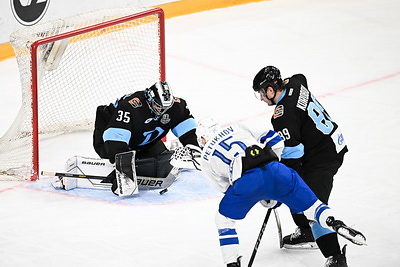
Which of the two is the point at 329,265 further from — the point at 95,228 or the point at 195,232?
the point at 95,228

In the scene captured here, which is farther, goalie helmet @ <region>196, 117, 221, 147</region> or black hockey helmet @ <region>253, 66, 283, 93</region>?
black hockey helmet @ <region>253, 66, 283, 93</region>

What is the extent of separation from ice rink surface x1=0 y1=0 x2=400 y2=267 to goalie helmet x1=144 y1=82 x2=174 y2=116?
61cm

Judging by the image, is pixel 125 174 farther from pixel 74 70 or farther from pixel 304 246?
pixel 74 70

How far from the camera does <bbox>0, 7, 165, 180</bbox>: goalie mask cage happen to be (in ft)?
19.6

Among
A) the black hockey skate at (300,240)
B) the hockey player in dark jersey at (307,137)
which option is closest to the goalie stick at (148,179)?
the black hockey skate at (300,240)

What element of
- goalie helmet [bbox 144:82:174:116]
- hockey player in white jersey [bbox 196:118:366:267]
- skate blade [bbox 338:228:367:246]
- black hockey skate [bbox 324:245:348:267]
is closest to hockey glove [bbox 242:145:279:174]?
hockey player in white jersey [bbox 196:118:366:267]

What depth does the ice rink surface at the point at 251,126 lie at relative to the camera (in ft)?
16.5

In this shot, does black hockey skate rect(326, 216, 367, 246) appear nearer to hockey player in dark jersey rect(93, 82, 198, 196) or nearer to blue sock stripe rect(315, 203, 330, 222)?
blue sock stripe rect(315, 203, 330, 222)

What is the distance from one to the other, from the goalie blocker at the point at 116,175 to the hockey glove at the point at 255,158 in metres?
1.53

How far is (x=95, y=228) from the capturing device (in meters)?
5.32

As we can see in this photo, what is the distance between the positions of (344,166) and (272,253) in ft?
4.52

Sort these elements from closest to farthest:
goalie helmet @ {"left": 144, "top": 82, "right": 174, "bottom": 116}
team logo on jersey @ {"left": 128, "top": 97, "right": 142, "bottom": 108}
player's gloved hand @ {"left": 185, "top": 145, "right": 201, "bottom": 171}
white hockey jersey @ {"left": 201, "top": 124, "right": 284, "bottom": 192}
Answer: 1. white hockey jersey @ {"left": 201, "top": 124, "right": 284, "bottom": 192}
2. player's gloved hand @ {"left": 185, "top": 145, "right": 201, "bottom": 171}
3. goalie helmet @ {"left": 144, "top": 82, "right": 174, "bottom": 116}
4. team logo on jersey @ {"left": 128, "top": 97, "right": 142, "bottom": 108}

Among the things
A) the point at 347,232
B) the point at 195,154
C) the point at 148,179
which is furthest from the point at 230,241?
the point at 148,179

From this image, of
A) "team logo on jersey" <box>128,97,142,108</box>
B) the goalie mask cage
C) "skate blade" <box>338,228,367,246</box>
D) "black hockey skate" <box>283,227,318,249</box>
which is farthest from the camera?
the goalie mask cage
